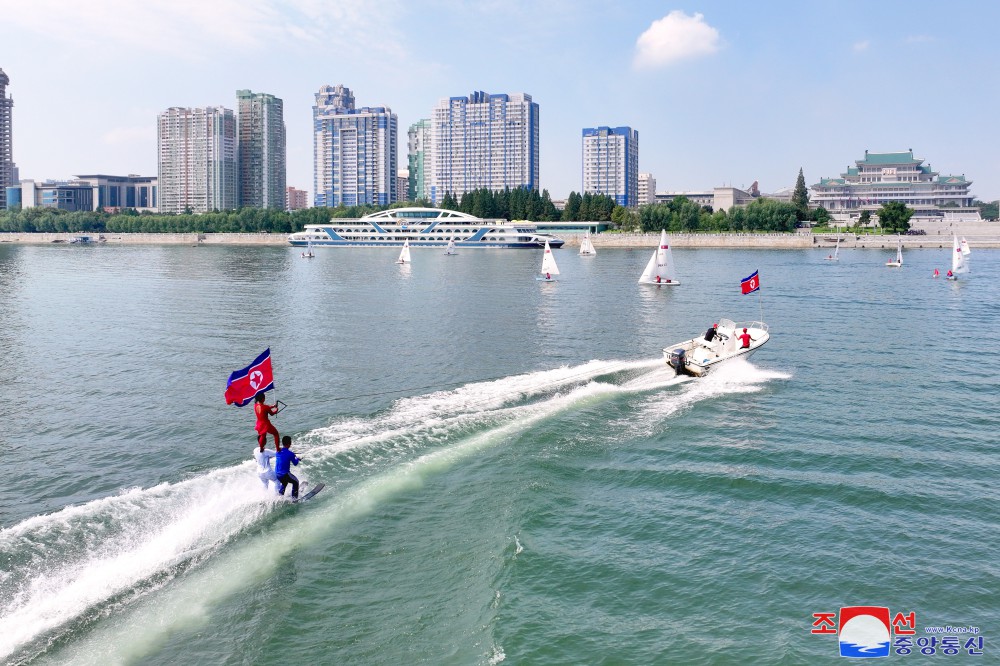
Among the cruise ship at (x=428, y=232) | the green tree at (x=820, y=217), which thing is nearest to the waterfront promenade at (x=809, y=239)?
the cruise ship at (x=428, y=232)

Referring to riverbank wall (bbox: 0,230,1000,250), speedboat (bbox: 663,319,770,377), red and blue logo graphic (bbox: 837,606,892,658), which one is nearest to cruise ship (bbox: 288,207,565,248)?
riverbank wall (bbox: 0,230,1000,250)

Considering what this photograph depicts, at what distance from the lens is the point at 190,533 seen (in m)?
17.0

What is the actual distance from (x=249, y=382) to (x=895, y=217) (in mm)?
170541

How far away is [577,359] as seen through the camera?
3722 cm

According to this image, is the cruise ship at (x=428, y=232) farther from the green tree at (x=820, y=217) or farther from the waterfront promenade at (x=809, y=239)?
the green tree at (x=820, y=217)

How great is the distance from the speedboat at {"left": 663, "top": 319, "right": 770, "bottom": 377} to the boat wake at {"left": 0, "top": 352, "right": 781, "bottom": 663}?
5.75 m

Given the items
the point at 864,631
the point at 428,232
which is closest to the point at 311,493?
the point at 864,631

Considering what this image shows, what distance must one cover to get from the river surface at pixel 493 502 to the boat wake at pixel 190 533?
7 cm

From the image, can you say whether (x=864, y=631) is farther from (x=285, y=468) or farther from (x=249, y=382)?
(x=249, y=382)

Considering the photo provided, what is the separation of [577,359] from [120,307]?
121ft

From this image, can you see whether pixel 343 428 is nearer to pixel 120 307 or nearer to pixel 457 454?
pixel 457 454

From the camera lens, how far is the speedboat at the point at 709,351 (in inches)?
1291

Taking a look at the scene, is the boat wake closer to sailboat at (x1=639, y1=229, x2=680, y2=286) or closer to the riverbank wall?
sailboat at (x1=639, y1=229, x2=680, y2=286)

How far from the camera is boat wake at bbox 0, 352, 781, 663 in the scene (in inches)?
539
